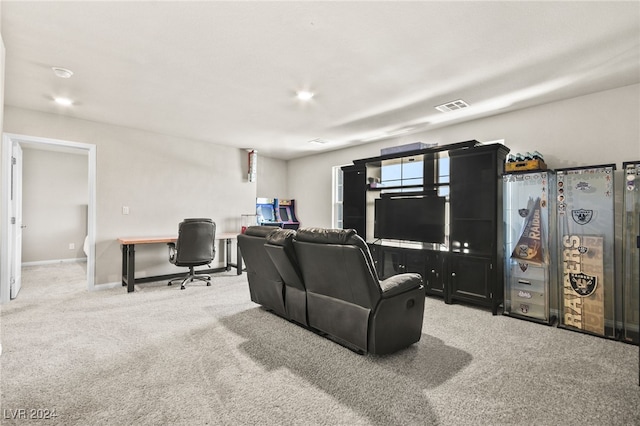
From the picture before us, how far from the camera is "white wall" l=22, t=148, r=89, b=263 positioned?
21.2 feet

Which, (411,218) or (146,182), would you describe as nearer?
(411,218)

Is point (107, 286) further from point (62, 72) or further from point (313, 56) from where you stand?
point (313, 56)

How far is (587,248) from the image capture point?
123 inches

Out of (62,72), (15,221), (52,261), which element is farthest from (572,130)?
(52,261)

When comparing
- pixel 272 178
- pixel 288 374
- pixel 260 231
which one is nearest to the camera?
pixel 288 374

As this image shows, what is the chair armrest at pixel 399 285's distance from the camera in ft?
7.77

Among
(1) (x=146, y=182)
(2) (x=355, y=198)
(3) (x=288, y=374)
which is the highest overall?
(1) (x=146, y=182)

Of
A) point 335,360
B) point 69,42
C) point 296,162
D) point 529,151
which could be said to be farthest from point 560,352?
point 296,162

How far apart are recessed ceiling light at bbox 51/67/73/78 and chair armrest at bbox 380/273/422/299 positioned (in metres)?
3.59

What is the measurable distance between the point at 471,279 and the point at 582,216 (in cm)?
133

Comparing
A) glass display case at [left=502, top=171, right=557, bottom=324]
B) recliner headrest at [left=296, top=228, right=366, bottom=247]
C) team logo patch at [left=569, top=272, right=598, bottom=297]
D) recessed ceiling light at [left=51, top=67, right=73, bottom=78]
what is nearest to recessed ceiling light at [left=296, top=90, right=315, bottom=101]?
recliner headrest at [left=296, top=228, right=366, bottom=247]

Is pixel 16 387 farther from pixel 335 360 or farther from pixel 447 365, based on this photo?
pixel 447 365

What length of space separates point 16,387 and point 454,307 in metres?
4.12

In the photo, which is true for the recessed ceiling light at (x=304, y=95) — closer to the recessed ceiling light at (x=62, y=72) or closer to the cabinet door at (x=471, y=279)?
the recessed ceiling light at (x=62, y=72)
